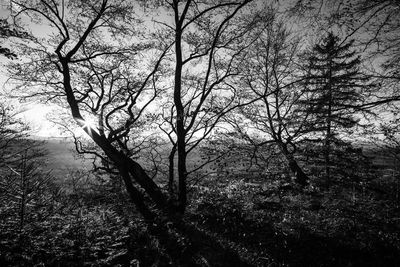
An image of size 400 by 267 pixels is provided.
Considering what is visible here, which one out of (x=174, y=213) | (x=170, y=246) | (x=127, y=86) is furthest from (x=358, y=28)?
(x=127, y=86)

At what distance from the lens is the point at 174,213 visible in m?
7.95

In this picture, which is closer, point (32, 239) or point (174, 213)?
point (32, 239)

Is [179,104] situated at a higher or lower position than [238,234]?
higher

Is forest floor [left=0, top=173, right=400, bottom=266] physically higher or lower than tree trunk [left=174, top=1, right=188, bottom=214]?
lower

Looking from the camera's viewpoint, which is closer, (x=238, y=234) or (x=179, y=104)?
(x=179, y=104)

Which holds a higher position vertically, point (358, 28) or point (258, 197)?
point (358, 28)

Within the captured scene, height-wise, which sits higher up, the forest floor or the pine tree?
the pine tree

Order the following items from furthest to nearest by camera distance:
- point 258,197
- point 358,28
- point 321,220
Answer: point 258,197, point 321,220, point 358,28

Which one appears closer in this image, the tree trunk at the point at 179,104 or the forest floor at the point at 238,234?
the forest floor at the point at 238,234

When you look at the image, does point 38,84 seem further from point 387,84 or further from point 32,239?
point 387,84

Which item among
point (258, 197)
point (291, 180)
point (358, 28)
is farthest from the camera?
point (291, 180)

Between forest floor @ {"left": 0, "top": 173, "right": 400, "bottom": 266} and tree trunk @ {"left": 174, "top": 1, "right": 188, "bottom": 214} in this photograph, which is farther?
tree trunk @ {"left": 174, "top": 1, "right": 188, "bottom": 214}

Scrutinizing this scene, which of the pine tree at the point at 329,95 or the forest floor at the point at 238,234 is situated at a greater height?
the pine tree at the point at 329,95

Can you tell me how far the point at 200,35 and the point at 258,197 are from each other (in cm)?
983
